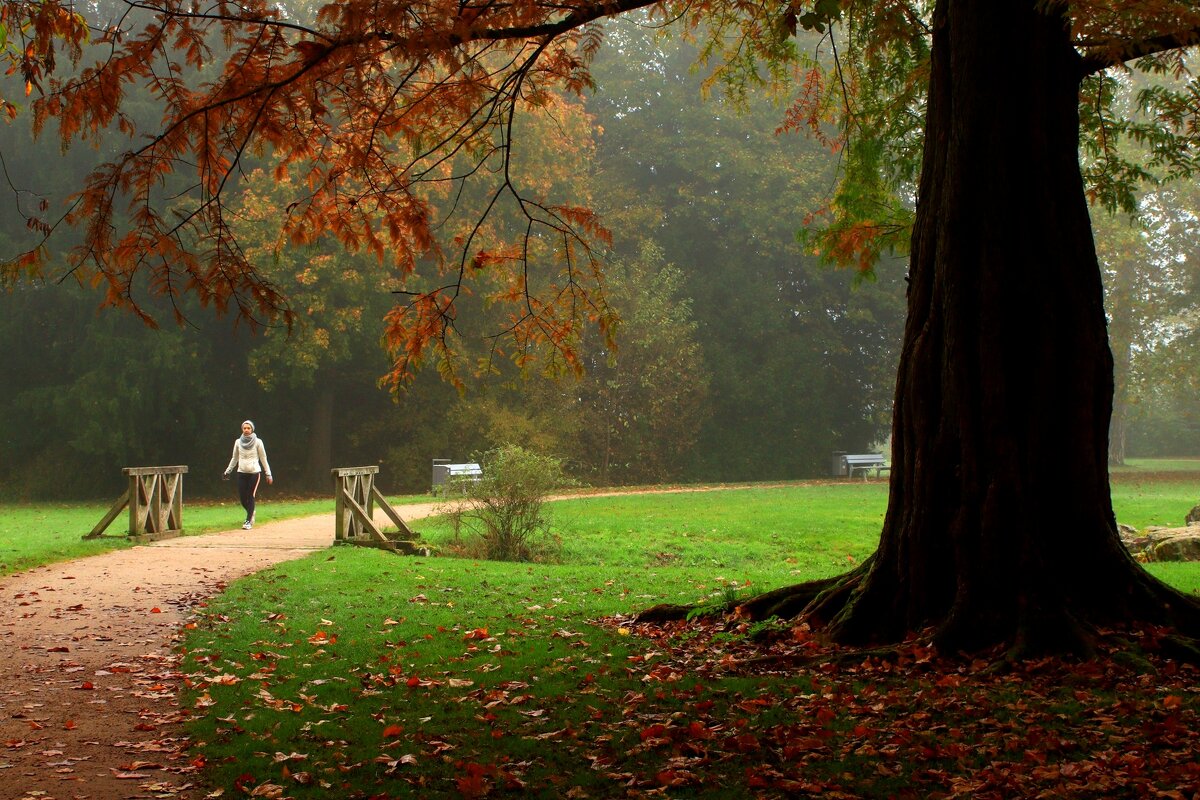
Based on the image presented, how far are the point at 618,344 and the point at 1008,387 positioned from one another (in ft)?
87.6

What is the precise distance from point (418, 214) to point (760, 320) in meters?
29.3

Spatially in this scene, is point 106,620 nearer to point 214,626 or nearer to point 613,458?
point 214,626

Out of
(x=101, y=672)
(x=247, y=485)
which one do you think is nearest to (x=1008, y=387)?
(x=101, y=672)

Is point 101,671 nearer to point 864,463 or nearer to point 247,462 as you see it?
point 247,462

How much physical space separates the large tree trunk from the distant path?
14.4ft

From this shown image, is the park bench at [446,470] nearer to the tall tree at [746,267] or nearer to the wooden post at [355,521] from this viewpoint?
the wooden post at [355,521]

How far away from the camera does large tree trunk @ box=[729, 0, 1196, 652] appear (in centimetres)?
672

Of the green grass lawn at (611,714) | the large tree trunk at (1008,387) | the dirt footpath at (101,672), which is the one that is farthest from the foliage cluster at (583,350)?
the large tree trunk at (1008,387)

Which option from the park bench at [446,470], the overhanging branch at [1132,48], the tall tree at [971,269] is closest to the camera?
the overhanging branch at [1132,48]

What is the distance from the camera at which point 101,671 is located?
736 centimetres

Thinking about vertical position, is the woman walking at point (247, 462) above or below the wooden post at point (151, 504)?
above

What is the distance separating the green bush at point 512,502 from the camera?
51.3 feet

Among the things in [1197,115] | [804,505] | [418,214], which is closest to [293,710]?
[418,214]

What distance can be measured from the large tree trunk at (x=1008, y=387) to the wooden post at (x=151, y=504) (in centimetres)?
1184
